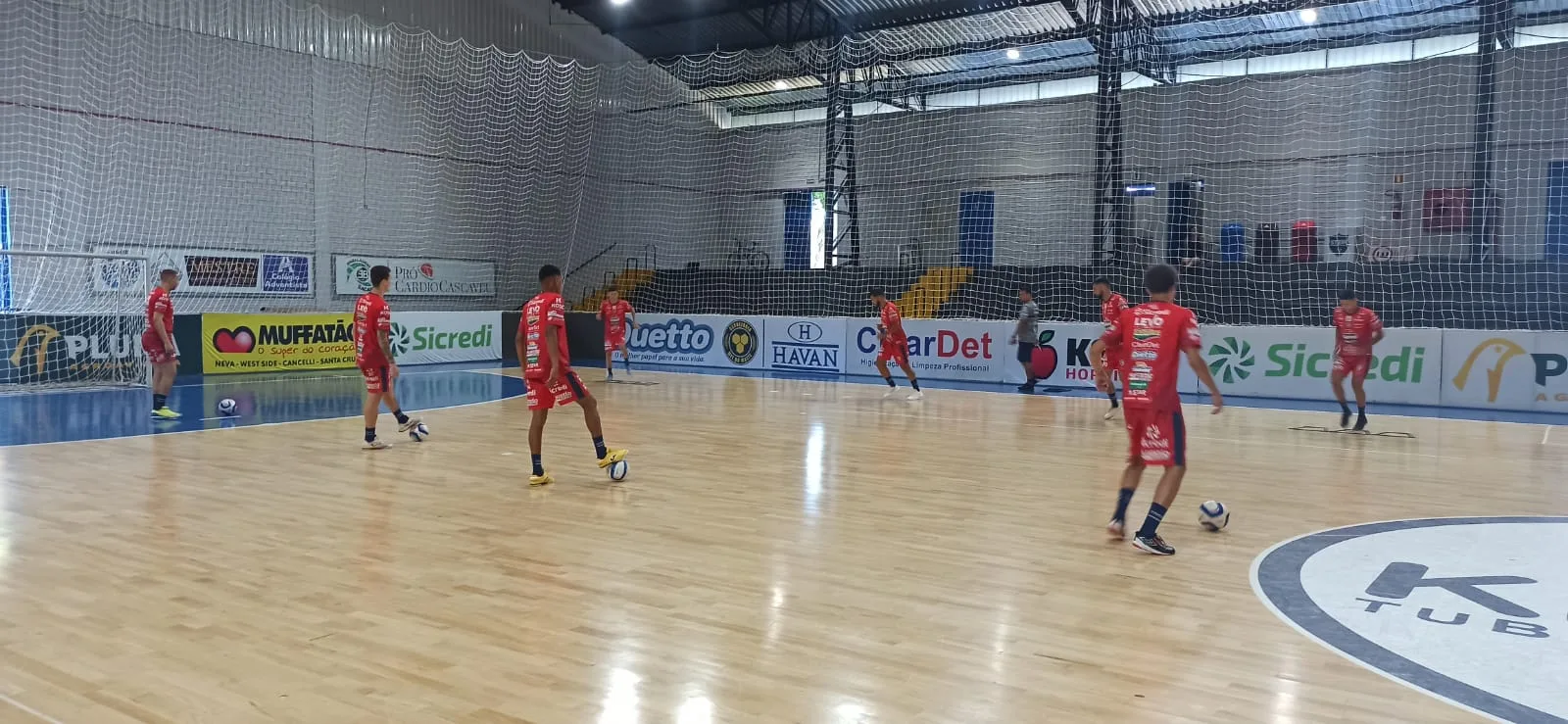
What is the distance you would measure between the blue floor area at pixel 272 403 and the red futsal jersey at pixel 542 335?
5505 millimetres

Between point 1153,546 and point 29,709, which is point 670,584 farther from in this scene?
point 1153,546

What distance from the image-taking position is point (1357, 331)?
12.3 meters

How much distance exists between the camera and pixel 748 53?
2786 centimetres

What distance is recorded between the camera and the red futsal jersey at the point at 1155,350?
633 centimetres

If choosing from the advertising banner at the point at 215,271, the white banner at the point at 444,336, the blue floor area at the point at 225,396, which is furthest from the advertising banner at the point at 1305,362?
the advertising banner at the point at 215,271

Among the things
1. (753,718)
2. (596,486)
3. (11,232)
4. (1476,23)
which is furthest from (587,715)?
(1476,23)

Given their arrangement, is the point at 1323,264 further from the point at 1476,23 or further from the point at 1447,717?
the point at 1447,717

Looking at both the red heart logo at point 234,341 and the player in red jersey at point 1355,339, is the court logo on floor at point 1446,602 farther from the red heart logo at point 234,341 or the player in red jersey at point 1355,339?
the red heart logo at point 234,341

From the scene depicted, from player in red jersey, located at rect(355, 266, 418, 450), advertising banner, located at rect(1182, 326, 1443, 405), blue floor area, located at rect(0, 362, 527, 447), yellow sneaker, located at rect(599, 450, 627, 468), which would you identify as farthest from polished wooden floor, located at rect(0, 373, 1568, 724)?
advertising banner, located at rect(1182, 326, 1443, 405)

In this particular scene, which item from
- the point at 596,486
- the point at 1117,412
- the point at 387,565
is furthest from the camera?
the point at 1117,412

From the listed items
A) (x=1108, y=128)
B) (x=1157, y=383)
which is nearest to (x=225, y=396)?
(x=1157, y=383)

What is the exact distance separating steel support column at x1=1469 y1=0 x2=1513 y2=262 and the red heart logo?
22.0m

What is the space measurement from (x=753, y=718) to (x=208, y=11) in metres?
22.0

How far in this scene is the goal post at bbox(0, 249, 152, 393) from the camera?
16172mm
